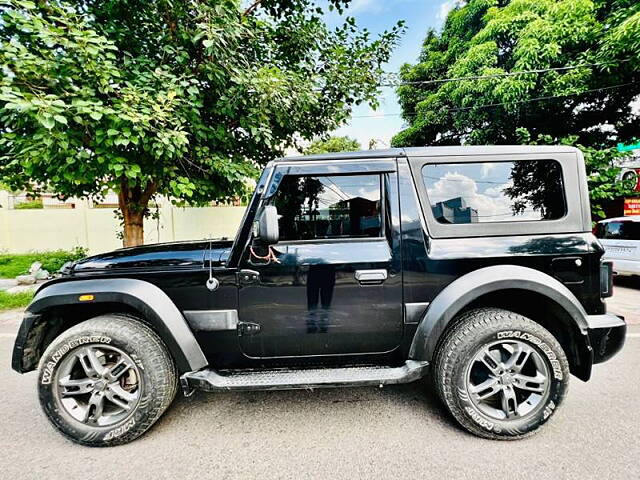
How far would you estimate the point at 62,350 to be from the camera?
6.96 feet

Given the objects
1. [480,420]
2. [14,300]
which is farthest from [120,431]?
[14,300]

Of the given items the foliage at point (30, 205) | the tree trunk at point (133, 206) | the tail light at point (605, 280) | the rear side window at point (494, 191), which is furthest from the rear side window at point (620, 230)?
the foliage at point (30, 205)

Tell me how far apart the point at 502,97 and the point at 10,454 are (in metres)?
10.8

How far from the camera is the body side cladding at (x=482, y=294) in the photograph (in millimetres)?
2125

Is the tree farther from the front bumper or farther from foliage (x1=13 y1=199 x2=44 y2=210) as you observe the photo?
foliage (x1=13 y1=199 x2=44 y2=210)

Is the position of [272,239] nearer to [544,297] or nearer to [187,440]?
[187,440]

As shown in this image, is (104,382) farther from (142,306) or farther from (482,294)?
(482,294)

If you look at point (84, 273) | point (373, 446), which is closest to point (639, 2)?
point (373, 446)

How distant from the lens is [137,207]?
587 cm

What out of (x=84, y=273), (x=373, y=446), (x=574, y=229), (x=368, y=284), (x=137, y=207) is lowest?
(x=373, y=446)

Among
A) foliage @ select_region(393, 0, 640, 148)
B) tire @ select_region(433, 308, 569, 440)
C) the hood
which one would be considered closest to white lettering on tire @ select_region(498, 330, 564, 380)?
tire @ select_region(433, 308, 569, 440)

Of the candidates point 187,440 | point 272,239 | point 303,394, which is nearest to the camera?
point 272,239

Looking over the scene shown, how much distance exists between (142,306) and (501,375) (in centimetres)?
A: 259

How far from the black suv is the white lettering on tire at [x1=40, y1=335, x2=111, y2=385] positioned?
14 mm
